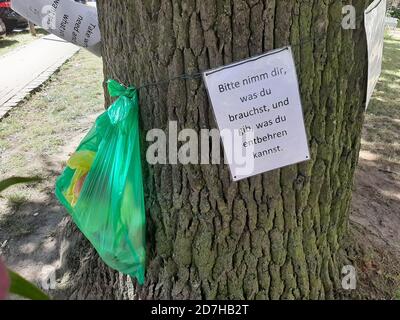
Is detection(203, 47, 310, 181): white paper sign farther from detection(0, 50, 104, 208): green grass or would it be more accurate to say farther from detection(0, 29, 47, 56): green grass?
detection(0, 29, 47, 56): green grass

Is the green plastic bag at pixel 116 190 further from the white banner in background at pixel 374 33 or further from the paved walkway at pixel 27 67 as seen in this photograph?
the paved walkway at pixel 27 67

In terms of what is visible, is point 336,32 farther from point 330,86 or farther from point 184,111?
point 184,111

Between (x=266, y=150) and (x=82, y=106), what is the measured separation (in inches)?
168

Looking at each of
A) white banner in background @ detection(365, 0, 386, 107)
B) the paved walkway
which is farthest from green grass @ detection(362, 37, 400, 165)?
the paved walkway

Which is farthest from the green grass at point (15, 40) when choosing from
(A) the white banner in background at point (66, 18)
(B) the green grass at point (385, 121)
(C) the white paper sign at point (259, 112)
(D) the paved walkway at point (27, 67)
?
(C) the white paper sign at point (259, 112)

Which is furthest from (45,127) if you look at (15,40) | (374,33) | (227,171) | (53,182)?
(15,40)

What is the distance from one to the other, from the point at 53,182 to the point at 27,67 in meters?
4.67

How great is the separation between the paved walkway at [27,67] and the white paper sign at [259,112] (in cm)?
420

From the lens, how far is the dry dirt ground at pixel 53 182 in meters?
2.26

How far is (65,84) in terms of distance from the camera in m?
6.58

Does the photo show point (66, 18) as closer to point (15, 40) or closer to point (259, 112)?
point (259, 112)

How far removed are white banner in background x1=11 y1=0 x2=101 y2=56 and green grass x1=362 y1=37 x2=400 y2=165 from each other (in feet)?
9.66

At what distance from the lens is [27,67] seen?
7594mm

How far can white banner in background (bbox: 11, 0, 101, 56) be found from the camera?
1814mm
